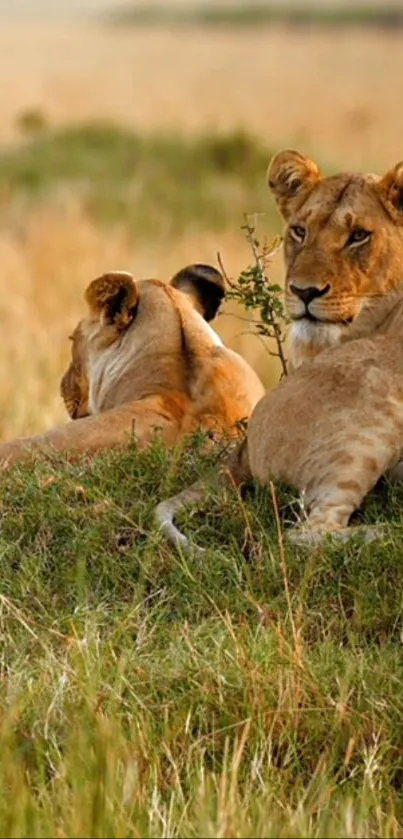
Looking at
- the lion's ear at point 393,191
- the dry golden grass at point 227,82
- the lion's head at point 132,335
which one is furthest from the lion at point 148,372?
the dry golden grass at point 227,82

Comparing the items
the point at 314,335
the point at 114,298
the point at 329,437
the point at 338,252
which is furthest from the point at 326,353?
the point at 114,298

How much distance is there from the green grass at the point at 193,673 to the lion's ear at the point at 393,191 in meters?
1.16

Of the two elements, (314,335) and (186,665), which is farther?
(314,335)

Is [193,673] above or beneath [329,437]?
beneath

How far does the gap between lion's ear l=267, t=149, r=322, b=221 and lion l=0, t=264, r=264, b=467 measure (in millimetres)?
449

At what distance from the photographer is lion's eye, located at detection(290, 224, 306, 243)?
5.41 m

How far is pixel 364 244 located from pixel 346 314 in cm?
24

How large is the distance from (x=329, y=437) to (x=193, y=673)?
937 millimetres

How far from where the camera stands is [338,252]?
5.32 meters

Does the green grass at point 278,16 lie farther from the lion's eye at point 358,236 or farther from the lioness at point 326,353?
the lion's eye at point 358,236

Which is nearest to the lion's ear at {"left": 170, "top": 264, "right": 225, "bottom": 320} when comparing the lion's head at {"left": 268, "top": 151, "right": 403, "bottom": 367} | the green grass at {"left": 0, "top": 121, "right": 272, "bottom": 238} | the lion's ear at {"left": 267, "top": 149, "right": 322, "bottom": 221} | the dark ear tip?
the dark ear tip

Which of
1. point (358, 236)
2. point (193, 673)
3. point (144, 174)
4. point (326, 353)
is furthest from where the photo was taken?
point (144, 174)

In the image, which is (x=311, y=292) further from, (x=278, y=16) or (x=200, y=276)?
(x=278, y=16)

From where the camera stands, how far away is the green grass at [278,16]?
59.4 m
